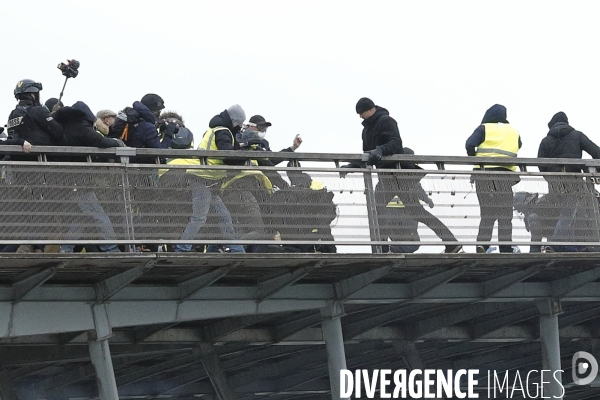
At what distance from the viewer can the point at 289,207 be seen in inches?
761

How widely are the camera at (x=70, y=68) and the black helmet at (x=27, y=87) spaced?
1.33 metres

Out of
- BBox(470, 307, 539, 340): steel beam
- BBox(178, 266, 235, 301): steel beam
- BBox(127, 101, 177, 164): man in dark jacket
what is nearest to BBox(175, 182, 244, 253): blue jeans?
BBox(178, 266, 235, 301): steel beam

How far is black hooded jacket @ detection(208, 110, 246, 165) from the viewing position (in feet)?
64.4

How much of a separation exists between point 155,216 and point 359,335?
5729 mm

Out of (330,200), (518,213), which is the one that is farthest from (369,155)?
(518,213)

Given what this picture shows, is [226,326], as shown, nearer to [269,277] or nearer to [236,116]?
[269,277]

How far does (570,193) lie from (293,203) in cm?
423

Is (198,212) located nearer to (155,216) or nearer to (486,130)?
(155,216)

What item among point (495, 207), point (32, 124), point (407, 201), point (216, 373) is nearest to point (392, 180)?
point (407, 201)

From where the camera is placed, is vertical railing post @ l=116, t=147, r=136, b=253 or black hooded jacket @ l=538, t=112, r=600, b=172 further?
black hooded jacket @ l=538, t=112, r=600, b=172

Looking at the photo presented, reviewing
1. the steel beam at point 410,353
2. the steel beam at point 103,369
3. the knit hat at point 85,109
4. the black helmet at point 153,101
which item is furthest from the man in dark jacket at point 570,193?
the knit hat at point 85,109

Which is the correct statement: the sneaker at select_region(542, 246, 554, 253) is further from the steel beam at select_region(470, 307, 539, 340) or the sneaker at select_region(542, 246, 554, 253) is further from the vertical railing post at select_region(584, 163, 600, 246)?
the steel beam at select_region(470, 307, 539, 340)

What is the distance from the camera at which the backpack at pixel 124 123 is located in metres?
19.4

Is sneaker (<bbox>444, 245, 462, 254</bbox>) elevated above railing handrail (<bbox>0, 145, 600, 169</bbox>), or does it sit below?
below
